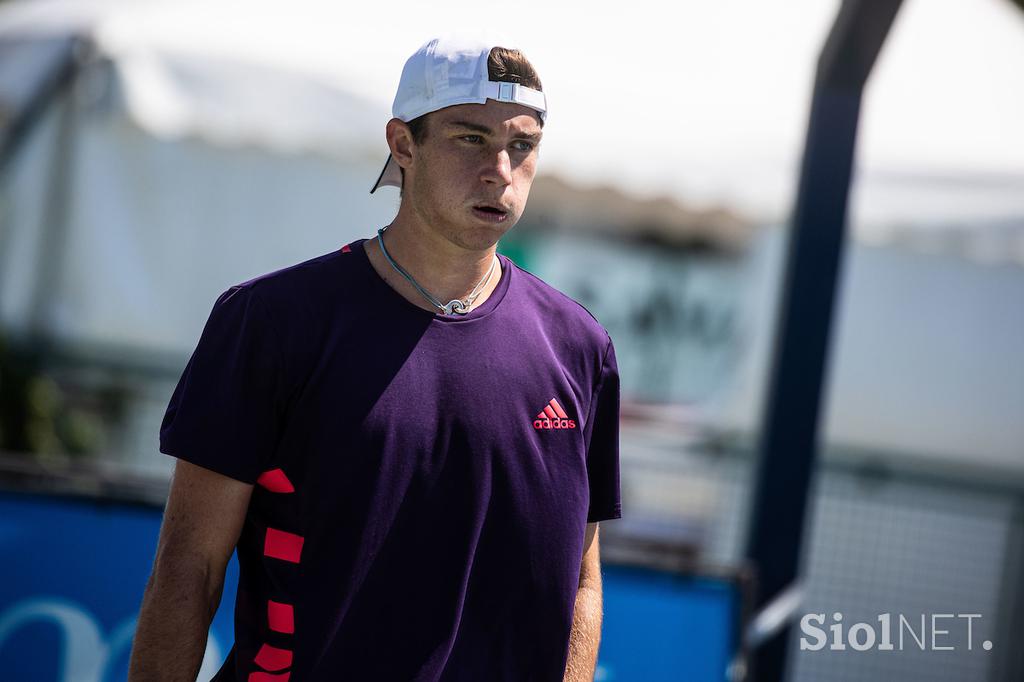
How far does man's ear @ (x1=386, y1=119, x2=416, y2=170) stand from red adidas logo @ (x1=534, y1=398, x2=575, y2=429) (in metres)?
0.49

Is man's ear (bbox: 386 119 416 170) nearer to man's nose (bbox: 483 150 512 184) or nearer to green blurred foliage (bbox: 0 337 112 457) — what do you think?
man's nose (bbox: 483 150 512 184)

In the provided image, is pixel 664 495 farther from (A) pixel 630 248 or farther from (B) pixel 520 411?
(B) pixel 520 411

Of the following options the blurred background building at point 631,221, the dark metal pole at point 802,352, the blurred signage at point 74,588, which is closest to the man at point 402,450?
the blurred signage at point 74,588

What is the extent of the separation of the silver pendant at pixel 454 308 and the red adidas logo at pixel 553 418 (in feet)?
0.73

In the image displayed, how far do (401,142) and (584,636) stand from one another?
0.97 m

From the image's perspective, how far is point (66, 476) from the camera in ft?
12.5

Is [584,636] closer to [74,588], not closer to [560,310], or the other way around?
[560,310]

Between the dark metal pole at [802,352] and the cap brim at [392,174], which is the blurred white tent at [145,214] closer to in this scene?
the dark metal pole at [802,352]

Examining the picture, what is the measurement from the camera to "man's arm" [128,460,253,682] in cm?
189

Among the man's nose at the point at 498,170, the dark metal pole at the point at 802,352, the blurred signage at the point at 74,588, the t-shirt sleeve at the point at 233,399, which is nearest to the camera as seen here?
the t-shirt sleeve at the point at 233,399

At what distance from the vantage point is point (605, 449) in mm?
2262

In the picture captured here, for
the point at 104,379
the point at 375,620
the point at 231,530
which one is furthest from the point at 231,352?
the point at 104,379

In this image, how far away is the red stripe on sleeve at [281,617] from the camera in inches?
75.8

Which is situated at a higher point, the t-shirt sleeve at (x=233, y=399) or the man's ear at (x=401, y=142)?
the man's ear at (x=401, y=142)
